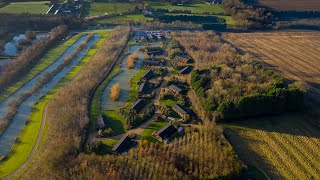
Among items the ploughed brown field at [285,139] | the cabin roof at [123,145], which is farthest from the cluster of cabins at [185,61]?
the cabin roof at [123,145]

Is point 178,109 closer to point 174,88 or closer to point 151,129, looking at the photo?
point 151,129

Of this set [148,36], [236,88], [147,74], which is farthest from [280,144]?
[148,36]

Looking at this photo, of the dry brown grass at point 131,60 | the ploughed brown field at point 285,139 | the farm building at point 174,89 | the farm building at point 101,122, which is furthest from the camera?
the dry brown grass at point 131,60

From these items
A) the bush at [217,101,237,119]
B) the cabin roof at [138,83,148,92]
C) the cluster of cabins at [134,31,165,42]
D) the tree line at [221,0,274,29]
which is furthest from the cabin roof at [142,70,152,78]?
the tree line at [221,0,274,29]

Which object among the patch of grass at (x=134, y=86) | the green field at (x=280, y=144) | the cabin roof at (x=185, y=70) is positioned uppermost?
the cabin roof at (x=185, y=70)

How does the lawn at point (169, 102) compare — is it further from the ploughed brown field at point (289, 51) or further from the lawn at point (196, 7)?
the lawn at point (196, 7)

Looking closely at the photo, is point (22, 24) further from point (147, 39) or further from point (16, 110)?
point (16, 110)
